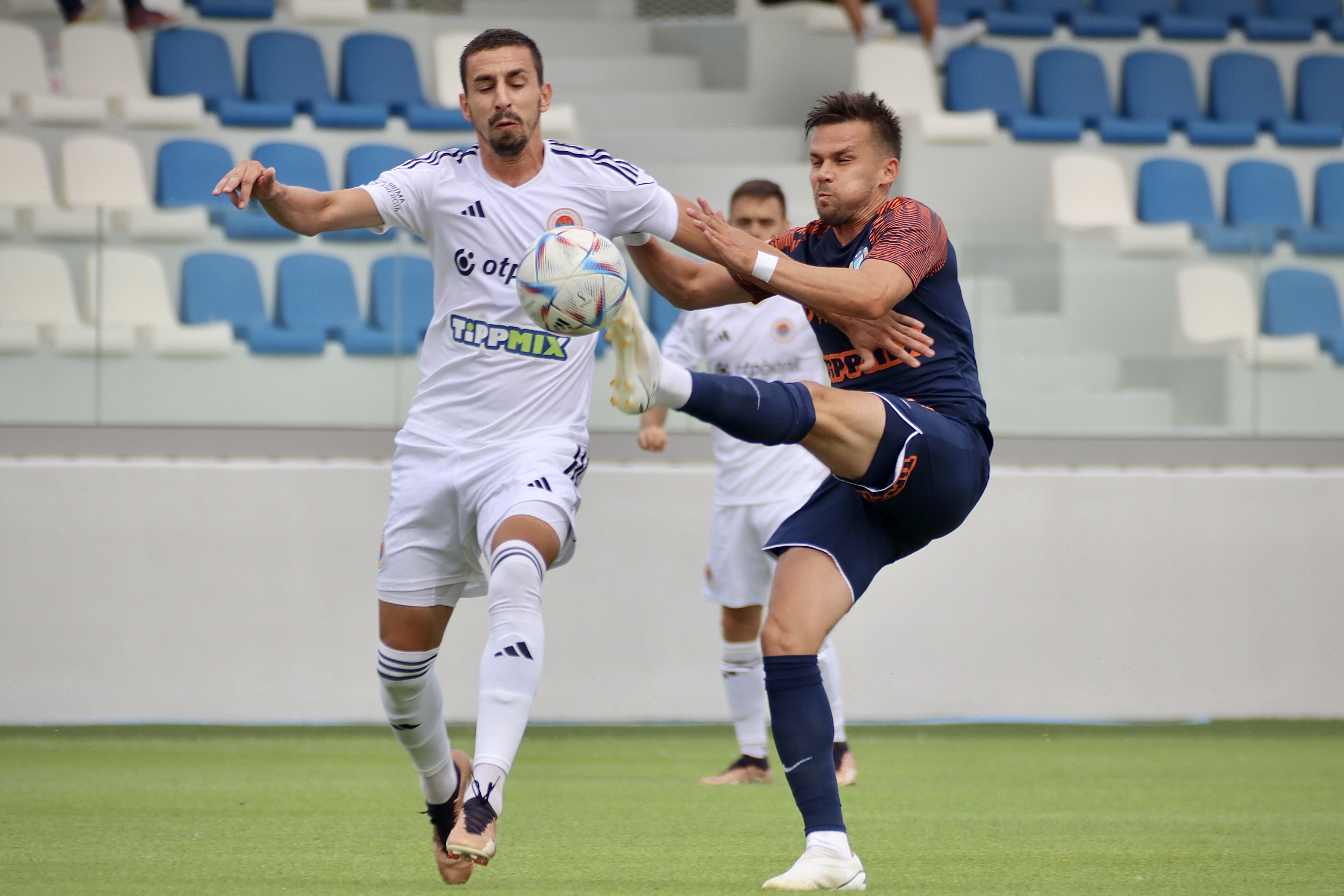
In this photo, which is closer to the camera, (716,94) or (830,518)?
(830,518)

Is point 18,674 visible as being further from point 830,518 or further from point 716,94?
point 716,94

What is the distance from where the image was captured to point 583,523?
7.42 metres

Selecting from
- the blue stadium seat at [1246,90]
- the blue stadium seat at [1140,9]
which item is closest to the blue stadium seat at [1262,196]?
the blue stadium seat at [1246,90]

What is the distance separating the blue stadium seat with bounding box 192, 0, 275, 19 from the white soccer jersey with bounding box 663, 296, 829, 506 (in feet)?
21.6

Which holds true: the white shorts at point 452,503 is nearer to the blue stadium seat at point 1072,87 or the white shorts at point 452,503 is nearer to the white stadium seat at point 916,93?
the white stadium seat at point 916,93

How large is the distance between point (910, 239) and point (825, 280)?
31 centimetres

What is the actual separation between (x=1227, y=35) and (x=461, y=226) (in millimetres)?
10209

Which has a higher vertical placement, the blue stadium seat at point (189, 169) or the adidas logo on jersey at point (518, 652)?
the blue stadium seat at point (189, 169)

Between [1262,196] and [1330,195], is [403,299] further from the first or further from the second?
[1330,195]

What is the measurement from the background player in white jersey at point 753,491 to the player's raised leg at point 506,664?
2299 mm

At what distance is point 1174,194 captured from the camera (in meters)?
10.7

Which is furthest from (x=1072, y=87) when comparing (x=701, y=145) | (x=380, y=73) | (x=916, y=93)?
(x=380, y=73)

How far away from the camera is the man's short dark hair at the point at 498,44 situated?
4.17 meters

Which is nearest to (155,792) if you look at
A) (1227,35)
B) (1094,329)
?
(1094,329)
